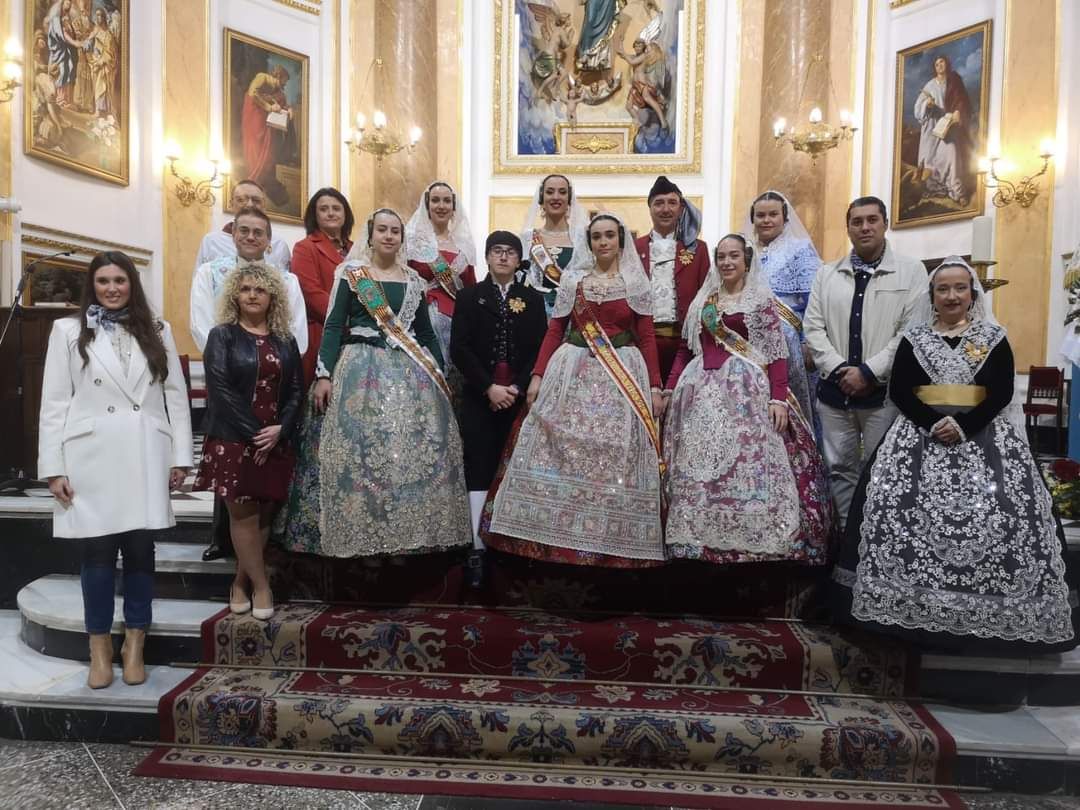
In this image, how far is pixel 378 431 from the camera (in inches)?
128

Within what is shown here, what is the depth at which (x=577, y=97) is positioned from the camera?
10.2 m

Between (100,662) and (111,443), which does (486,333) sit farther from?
(100,662)

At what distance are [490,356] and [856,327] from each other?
1.72 meters

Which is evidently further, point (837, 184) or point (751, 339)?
point (837, 184)

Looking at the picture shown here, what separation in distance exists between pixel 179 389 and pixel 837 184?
871 centimetres

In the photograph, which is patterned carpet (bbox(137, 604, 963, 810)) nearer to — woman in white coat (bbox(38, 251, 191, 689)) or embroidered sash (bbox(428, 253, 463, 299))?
woman in white coat (bbox(38, 251, 191, 689))

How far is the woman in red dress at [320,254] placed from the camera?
12.3 feet

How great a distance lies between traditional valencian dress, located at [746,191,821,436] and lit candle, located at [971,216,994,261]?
0.90 meters

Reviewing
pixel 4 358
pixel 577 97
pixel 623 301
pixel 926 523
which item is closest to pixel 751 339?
pixel 623 301

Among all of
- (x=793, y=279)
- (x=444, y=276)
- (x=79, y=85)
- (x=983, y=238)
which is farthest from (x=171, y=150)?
(x=983, y=238)

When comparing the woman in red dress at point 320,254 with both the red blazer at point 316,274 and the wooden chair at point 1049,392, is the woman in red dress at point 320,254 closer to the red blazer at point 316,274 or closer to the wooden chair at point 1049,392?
the red blazer at point 316,274

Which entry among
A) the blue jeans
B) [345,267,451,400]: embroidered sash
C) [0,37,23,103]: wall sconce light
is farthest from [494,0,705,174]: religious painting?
the blue jeans

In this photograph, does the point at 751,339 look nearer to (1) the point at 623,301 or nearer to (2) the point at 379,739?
(1) the point at 623,301

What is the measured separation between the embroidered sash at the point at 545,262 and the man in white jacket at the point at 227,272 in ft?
3.84
